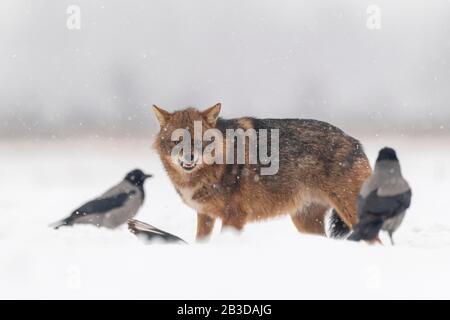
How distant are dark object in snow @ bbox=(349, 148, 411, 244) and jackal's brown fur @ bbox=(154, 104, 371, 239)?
2.65ft

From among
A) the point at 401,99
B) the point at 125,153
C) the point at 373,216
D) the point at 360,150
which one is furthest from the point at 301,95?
the point at 373,216

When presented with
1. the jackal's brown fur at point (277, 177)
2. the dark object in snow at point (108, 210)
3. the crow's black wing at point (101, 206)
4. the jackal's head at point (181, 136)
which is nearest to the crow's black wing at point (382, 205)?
the jackal's brown fur at point (277, 177)

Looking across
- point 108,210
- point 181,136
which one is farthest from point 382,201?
point 108,210

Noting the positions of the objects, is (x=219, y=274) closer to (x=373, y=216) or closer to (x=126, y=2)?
(x=373, y=216)

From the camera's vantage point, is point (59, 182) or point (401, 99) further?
point (401, 99)

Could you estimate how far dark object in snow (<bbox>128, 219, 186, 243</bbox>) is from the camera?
752cm

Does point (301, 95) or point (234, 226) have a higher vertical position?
point (301, 95)

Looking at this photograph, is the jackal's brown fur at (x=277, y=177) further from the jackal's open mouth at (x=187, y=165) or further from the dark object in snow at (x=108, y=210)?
the dark object in snow at (x=108, y=210)

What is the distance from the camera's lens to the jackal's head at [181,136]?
25.7ft

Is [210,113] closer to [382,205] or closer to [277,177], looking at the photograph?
[277,177]

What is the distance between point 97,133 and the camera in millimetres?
21359

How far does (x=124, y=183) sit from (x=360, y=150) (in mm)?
3007

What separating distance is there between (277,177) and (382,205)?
1519mm

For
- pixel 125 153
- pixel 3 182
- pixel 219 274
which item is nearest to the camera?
pixel 219 274
